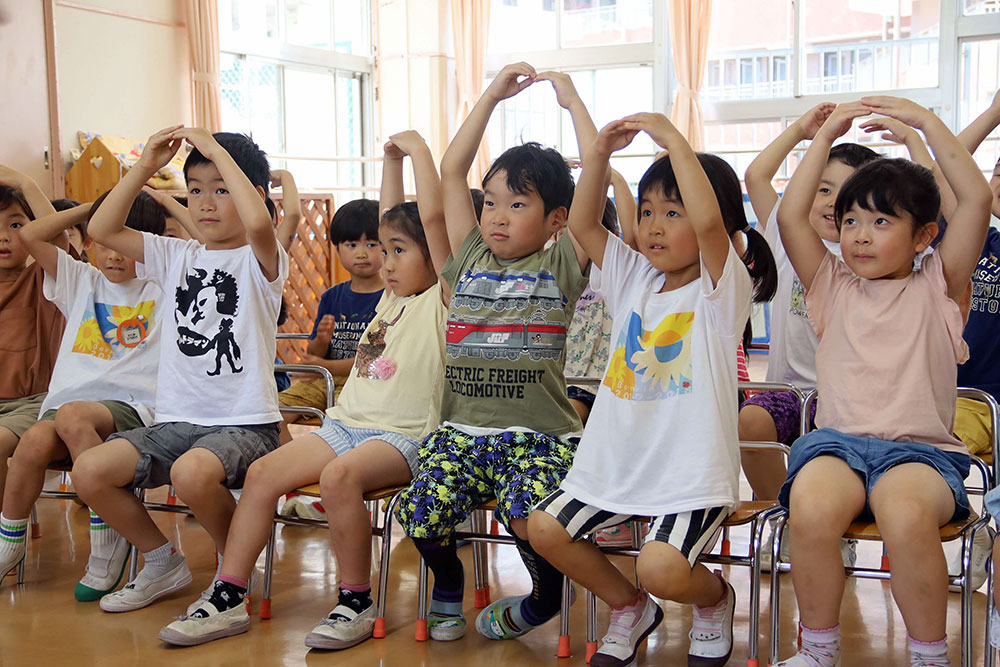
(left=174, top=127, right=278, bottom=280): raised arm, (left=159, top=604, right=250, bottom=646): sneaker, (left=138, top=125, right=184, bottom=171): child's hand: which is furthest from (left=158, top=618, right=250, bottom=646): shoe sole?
(left=138, top=125, right=184, bottom=171): child's hand

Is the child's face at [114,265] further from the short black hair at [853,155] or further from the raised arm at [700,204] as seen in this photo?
the short black hair at [853,155]

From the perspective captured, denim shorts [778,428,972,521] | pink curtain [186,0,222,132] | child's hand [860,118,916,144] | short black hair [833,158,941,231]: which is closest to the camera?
denim shorts [778,428,972,521]

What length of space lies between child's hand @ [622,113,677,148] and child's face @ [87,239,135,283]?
1.45 meters

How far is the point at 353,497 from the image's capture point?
6.82ft

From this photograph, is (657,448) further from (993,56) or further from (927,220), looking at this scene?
(993,56)

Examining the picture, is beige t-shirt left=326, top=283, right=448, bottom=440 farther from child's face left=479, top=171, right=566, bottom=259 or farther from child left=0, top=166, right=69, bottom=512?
child left=0, top=166, right=69, bottom=512

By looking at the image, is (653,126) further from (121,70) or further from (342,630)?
(121,70)

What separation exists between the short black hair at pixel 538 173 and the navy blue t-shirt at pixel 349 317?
1.08m

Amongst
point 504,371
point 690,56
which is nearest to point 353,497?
point 504,371

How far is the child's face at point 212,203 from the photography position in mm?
2404

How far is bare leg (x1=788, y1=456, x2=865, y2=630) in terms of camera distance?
170cm

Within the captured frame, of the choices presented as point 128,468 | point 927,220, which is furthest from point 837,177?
point 128,468

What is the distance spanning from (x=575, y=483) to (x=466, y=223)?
0.68 metres

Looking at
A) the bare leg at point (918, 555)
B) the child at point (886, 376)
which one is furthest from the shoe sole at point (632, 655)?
the bare leg at point (918, 555)
